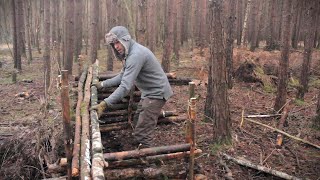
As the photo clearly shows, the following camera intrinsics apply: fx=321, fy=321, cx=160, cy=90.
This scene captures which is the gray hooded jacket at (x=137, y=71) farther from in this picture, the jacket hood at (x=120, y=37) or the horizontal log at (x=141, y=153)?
the horizontal log at (x=141, y=153)

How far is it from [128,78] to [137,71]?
0.18 meters

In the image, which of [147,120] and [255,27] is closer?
[147,120]

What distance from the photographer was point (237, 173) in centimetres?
509

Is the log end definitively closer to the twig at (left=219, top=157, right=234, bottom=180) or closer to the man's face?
the man's face

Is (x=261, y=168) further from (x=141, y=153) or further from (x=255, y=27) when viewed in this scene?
(x=255, y=27)

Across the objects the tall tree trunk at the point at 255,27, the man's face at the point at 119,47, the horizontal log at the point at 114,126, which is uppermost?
the tall tree trunk at the point at 255,27

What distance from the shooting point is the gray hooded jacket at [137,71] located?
15.4 feet

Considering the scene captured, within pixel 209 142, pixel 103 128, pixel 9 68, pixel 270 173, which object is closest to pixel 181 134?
pixel 209 142

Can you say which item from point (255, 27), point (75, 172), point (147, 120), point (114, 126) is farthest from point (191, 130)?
point (255, 27)

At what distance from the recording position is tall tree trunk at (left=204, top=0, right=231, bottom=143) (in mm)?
5488

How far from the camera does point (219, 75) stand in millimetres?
5652

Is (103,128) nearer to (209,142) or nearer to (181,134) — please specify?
(181,134)

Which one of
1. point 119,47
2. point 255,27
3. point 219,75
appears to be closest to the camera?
point 119,47

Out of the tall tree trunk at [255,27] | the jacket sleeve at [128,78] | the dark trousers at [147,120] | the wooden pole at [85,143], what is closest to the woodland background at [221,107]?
the wooden pole at [85,143]
